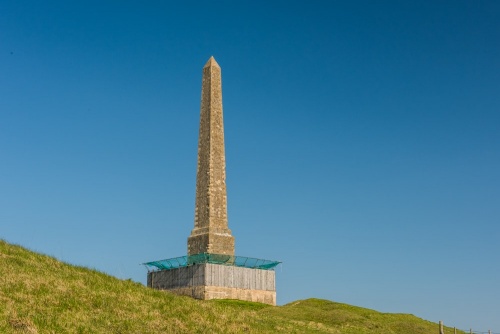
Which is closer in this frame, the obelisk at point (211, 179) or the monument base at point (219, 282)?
the monument base at point (219, 282)

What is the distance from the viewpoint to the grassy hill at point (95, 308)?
23.4 m

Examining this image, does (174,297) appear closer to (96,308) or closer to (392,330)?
(96,308)

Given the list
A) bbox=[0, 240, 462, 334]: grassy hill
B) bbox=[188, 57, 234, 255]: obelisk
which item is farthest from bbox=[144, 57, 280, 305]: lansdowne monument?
bbox=[0, 240, 462, 334]: grassy hill

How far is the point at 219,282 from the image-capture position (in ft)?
162

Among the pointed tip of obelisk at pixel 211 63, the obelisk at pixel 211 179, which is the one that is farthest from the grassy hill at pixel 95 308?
the pointed tip of obelisk at pixel 211 63

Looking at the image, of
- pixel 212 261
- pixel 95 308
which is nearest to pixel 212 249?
pixel 212 261

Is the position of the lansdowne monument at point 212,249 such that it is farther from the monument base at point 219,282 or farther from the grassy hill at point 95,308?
the grassy hill at point 95,308

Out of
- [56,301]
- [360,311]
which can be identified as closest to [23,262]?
[56,301]

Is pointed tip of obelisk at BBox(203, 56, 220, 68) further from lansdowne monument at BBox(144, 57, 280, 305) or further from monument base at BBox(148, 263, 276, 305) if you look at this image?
monument base at BBox(148, 263, 276, 305)

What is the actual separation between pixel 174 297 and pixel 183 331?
677 centimetres

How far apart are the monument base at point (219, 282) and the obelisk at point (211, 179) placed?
67.1 inches

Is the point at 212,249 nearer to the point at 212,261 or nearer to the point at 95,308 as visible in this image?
the point at 212,261

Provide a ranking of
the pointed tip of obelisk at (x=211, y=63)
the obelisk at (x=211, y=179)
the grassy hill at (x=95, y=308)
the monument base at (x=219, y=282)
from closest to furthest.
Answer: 1. the grassy hill at (x=95, y=308)
2. the monument base at (x=219, y=282)
3. the obelisk at (x=211, y=179)
4. the pointed tip of obelisk at (x=211, y=63)

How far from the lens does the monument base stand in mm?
48844
